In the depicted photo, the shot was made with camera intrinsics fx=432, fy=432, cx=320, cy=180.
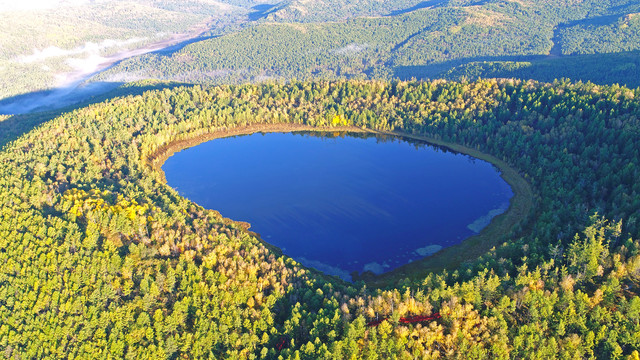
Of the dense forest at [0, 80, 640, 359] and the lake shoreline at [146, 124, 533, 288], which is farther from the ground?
the dense forest at [0, 80, 640, 359]

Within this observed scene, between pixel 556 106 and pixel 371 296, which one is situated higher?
pixel 556 106

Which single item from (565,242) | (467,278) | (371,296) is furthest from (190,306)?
(565,242)

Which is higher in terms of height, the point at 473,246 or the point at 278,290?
the point at 278,290

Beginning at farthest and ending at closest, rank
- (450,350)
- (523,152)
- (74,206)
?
1. (523,152)
2. (74,206)
3. (450,350)

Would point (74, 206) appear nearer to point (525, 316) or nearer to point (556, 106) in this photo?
point (525, 316)

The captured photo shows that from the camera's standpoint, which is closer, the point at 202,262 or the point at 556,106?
the point at 202,262

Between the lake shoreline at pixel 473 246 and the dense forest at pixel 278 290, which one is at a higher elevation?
the dense forest at pixel 278 290

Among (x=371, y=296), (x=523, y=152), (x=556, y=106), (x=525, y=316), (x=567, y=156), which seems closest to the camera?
(x=525, y=316)

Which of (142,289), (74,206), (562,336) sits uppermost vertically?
(74,206)

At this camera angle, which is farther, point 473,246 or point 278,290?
point 473,246

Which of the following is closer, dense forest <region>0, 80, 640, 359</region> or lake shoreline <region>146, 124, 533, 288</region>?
Result: dense forest <region>0, 80, 640, 359</region>

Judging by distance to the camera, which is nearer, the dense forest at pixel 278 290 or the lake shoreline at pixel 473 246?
the dense forest at pixel 278 290
